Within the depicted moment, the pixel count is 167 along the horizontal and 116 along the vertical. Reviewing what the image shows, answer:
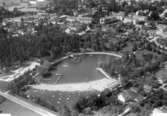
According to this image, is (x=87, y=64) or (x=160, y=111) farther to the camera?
(x=87, y=64)

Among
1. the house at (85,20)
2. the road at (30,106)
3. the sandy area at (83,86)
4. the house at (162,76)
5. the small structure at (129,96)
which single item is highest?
the house at (85,20)

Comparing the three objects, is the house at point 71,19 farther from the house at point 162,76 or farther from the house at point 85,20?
the house at point 162,76

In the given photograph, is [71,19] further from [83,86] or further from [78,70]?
[83,86]

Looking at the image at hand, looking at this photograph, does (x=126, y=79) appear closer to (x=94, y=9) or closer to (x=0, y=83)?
(x=0, y=83)

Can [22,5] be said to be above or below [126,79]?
above

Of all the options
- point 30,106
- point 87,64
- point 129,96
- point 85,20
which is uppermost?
point 85,20

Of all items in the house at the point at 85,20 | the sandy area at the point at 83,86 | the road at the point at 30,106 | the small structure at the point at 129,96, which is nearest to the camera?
the road at the point at 30,106

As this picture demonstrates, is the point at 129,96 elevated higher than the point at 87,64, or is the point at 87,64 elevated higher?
the point at 87,64

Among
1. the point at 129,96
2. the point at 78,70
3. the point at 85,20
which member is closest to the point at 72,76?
the point at 78,70

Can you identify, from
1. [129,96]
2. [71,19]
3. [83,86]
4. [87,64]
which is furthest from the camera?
[71,19]

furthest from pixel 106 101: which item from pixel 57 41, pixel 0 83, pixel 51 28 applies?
pixel 51 28

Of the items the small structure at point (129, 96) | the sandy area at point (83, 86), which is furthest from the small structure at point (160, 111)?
the sandy area at point (83, 86)
